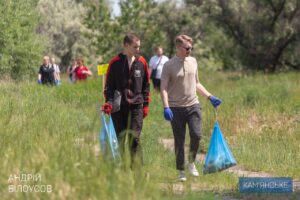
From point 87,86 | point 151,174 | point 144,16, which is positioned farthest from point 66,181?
point 144,16

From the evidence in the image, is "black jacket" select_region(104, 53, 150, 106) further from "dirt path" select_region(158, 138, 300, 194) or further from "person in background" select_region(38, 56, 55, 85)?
"person in background" select_region(38, 56, 55, 85)

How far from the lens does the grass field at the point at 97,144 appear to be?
520 cm

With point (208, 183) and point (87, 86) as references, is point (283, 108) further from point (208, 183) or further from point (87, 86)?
point (208, 183)

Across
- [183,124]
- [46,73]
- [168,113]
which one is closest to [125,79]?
[168,113]

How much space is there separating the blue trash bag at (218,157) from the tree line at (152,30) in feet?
31.7

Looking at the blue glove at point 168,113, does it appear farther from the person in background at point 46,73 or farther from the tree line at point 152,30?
the person in background at point 46,73

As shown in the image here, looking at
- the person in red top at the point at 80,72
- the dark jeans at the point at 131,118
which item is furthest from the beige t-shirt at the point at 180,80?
the person in red top at the point at 80,72

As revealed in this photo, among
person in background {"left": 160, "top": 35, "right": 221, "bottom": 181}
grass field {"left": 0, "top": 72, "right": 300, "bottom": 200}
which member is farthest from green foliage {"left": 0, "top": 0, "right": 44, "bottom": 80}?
person in background {"left": 160, "top": 35, "right": 221, "bottom": 181}

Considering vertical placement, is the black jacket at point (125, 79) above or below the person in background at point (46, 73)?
above

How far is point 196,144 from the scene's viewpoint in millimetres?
8602

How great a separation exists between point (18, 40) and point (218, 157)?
13.2 metres

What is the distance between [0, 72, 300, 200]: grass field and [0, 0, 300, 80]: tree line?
12.1 ft

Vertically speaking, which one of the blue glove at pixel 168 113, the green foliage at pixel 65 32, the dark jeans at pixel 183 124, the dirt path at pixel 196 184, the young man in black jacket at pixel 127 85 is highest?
the green foliage at pixel 65 32

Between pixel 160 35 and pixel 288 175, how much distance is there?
3985 cm
